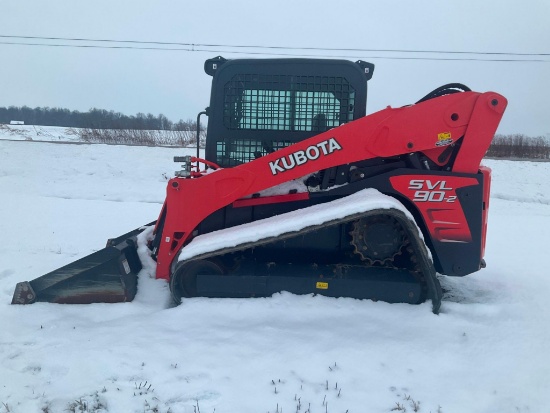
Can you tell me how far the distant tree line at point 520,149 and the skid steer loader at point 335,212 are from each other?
23.3m

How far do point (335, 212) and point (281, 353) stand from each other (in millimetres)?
1141

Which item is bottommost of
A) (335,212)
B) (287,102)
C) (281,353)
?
(281,353)

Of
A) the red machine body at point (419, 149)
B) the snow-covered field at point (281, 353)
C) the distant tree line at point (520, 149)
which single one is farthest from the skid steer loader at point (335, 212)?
the distant tree line at point (520, 149)

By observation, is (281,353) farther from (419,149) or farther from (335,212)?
(419,149)

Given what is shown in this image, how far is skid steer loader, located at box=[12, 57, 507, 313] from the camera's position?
12.7 ft

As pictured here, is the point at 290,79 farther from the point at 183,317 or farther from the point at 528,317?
the point at 528,317

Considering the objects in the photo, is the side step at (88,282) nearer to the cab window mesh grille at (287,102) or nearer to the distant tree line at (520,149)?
the cab window mesh grille at (287,102)

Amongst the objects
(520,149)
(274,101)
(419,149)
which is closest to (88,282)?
(274,101)

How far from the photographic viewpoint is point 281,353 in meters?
3.29

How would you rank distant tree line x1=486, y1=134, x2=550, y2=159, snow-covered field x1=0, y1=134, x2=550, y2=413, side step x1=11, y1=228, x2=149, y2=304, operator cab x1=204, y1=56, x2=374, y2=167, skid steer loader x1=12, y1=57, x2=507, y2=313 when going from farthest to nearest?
1. distant tree line x1=486, y1=134, x2=550, y2=159
2. operator cab x1=204, y1=56, x2=374, y2=167
3. side step x1=11, y1=228, x2=149, y2=304
4. skid steer loader x1=12, y1=57, x2=507, y2=313
5. snow-covered field x1=0, y1=134, x2=550, y2=413

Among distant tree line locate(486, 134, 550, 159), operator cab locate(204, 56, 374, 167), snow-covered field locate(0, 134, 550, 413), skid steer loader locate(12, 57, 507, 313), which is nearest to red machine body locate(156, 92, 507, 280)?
skid steer loader locate(12, 57, 507, 313)

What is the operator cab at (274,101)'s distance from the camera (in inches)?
179

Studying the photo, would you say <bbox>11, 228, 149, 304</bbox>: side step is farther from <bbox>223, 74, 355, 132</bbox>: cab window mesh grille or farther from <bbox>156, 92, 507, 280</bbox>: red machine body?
<bbox>223, 74, 355, 132</bbox>: cab window mesh grille

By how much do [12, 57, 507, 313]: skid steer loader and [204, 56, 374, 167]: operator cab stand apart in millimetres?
20
